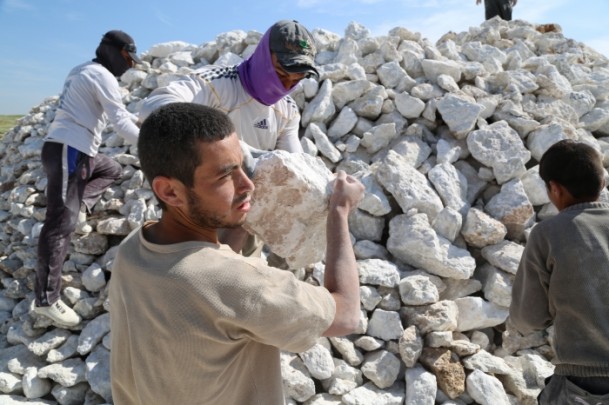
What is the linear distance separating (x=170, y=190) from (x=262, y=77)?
125cm

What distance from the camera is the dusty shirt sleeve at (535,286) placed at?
1981mm

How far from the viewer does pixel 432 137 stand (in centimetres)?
455

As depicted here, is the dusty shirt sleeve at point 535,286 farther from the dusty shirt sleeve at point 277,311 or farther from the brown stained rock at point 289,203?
the dusty shirt sleeve at point 277,311

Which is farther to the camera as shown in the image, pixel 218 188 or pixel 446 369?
pixel 446 369

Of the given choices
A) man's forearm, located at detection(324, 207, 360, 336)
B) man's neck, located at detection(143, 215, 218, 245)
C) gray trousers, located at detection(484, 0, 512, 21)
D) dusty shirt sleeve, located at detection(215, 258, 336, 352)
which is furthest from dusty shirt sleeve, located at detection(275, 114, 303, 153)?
gray trousers, located at detection(484, 0, 512, 21)

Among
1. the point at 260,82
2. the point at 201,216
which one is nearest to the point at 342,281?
the point at 201,216

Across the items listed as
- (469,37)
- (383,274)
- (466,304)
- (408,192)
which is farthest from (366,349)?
(469,37)

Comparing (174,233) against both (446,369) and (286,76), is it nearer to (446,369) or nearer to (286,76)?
(286,76)

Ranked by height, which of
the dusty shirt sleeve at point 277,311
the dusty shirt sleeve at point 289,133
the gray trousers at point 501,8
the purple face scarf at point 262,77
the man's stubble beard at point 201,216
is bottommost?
the dusty shirt sleeve at point 277,311

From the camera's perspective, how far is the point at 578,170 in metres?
1.98

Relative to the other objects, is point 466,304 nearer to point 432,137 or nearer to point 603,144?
point 432,137

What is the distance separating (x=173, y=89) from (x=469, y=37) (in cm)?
650

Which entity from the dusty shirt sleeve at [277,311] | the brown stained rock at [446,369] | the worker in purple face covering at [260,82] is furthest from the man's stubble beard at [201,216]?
the brown stained rock at [446,369]

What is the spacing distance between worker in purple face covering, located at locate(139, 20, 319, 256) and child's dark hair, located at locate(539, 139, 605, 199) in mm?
1221
